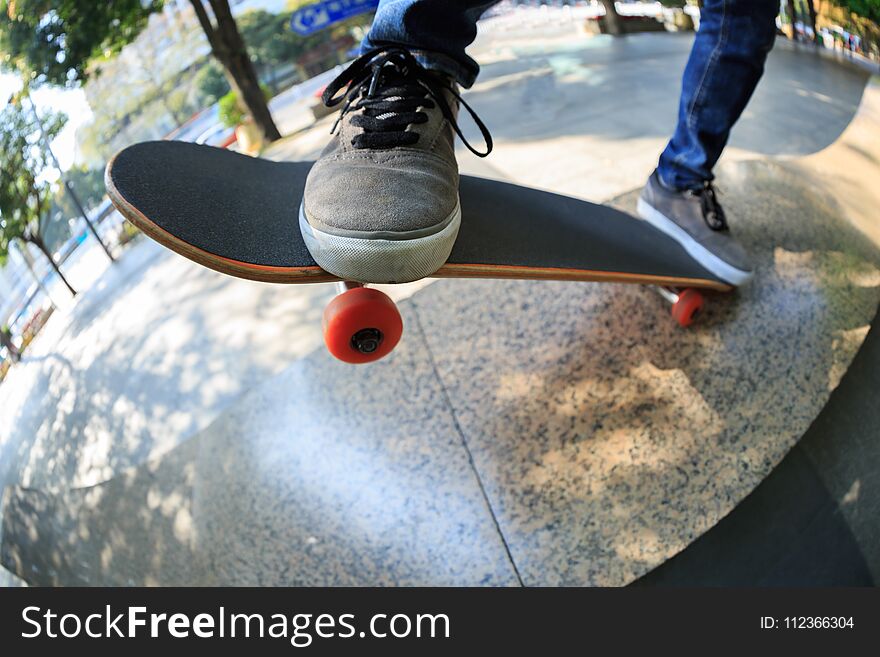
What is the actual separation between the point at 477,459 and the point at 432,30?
1.01 meters

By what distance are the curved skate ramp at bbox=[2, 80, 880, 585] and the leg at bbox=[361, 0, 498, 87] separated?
0.67 meters

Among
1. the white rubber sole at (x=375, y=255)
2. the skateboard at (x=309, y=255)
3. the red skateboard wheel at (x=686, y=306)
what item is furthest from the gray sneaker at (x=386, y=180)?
the red skateboard wheel at (x=686, y=306)

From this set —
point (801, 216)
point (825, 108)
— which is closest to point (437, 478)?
point (801, 216)

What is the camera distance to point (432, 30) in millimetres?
1330

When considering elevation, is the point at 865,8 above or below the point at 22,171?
below

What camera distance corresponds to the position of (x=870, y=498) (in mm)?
1571

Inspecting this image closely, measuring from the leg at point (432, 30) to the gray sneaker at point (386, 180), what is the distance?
1.1 inches

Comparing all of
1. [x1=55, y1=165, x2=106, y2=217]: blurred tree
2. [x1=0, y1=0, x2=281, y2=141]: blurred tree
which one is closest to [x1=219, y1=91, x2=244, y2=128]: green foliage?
[x1=0, y1=0, x2=281, y2=141]: blurred tree

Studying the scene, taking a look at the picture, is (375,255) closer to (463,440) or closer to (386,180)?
(386,180)

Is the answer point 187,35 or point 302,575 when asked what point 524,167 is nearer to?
point 187,35

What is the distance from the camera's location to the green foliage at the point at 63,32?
62.4 inches

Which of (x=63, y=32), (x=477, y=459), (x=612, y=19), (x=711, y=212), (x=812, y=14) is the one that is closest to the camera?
(x=477, y=459)

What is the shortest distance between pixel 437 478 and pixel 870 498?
111 cm

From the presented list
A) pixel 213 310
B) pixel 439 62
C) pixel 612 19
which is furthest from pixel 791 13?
pixel 213 310
